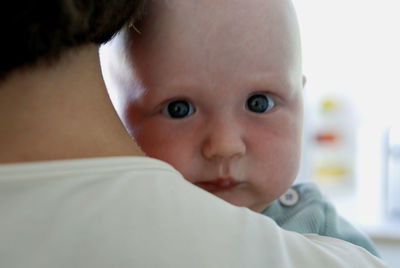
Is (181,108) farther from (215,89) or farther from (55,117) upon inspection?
(55,117)

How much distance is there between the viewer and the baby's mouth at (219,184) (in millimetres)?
849

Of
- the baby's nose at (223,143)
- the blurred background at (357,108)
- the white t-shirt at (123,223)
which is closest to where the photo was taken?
the white t-shirt at (123,223)

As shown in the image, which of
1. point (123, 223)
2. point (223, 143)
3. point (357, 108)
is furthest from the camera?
point (357, 108)

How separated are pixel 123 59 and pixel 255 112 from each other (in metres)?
0.22

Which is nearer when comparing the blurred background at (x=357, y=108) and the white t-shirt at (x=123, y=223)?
the white t-shirt at (x=123, y=223)

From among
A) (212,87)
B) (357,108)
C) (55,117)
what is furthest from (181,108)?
(357,108)

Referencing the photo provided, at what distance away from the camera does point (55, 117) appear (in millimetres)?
493

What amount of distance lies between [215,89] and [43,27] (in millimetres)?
377

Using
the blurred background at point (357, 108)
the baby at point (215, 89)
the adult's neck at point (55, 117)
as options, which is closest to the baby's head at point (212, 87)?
the baby at point (215, 89)

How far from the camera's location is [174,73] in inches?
32.0

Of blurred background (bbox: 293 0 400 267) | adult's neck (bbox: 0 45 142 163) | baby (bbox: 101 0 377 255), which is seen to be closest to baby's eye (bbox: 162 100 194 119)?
baby (bbox: 101 0 377 255)

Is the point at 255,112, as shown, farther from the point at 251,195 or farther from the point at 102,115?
the point at 102,115

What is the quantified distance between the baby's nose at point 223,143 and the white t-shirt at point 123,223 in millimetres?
287

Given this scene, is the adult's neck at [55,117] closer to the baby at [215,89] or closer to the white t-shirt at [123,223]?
the white t-shirt at [123,223]
